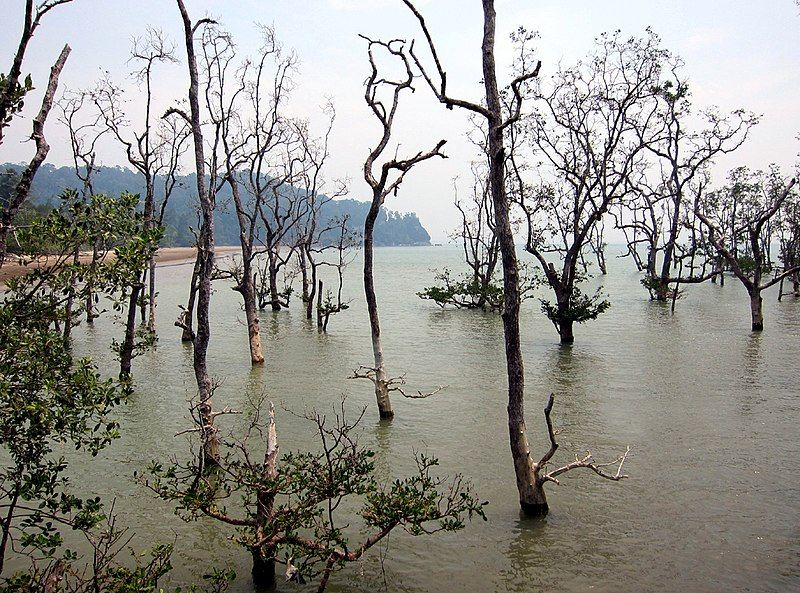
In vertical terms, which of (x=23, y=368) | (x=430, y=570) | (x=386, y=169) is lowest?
(x=430, y=570)

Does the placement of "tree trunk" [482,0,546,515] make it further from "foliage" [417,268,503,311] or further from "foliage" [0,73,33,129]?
"foliage" [417,268,503,311]

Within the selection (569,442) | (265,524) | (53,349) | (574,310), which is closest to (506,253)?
(265,524)

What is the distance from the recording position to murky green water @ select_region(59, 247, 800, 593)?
6883 mm

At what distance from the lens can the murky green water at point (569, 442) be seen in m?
6.88

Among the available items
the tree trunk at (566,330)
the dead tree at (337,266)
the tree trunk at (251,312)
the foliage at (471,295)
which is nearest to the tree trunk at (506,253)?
the tree trunk at (251,312)

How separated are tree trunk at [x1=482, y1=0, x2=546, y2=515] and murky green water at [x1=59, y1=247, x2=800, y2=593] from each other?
114cm

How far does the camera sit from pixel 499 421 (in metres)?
12.2

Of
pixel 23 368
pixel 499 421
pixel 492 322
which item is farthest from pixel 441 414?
pixel 492 322

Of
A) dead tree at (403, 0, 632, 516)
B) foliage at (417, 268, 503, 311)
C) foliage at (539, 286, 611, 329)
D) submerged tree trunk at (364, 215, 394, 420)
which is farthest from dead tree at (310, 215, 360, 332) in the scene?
dead tree at (403, 0, 632, 516)

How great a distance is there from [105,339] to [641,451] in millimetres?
17642

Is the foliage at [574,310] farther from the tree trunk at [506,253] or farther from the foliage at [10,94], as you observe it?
the foliage at [10,94]

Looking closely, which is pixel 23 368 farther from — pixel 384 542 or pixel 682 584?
pixel 682 584

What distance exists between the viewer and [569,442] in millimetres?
10953

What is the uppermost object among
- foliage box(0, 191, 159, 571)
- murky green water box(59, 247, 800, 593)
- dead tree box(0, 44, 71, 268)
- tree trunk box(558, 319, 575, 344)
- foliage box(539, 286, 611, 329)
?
dead tree box(0, 44, 71, 268)
